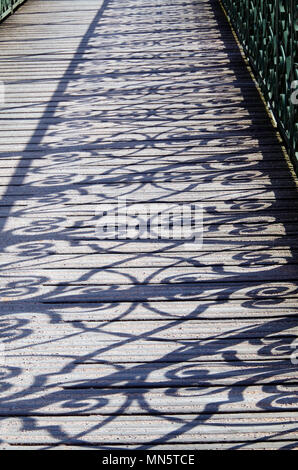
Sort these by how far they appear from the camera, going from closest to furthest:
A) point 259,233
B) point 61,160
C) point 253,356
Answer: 1. point 253,356
2. point 259,233
3. point 61,160

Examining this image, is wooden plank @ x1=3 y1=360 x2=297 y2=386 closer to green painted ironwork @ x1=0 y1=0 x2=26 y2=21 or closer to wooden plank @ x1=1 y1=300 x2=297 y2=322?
wooden plank @ x1=1 y1=300 x2=297 y2=322

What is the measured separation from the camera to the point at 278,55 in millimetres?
4523

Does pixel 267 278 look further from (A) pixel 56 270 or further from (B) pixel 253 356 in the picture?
(A) pixel 56 270

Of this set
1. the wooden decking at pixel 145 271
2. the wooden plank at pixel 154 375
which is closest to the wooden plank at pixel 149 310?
the wooden decking at pixel 145 271

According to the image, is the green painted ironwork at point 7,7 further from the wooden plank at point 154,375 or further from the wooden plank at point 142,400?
the wooden plank at point 142,400

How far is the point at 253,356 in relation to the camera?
9.20 ft

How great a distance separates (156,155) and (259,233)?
1.12m

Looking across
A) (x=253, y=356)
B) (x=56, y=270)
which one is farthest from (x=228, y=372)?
(x=56, y=270)

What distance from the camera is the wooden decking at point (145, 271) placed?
2.54 meters

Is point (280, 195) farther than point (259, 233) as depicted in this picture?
Yes

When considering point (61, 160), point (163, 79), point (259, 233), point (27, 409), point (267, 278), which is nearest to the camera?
point (27, 409)

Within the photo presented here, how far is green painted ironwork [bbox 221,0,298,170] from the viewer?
13.1ft

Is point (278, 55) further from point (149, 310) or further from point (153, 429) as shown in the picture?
point (153, 429)

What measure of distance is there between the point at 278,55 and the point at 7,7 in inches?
190
